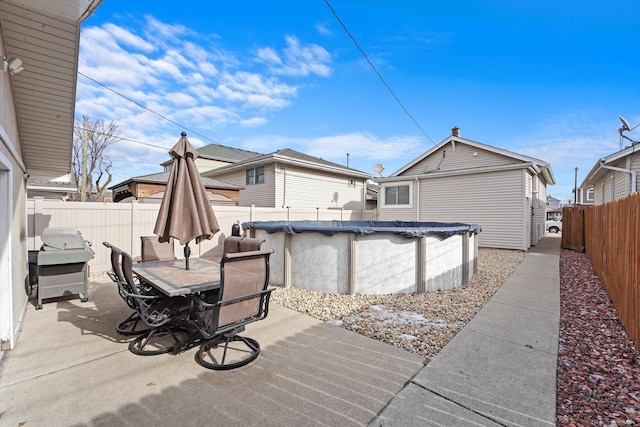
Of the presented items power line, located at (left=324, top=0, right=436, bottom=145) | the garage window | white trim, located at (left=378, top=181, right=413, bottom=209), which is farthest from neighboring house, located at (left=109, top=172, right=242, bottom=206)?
power line, located at (left=324, top=0, right=436, bottom=145)

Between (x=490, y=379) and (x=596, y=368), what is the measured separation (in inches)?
49.7

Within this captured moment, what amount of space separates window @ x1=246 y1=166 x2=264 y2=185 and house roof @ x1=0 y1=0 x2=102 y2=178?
34.4 ft

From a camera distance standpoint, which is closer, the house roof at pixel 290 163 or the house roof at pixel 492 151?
the house roof at pixel 492 151

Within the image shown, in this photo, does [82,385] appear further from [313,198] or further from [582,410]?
[313,198]

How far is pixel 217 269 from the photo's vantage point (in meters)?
4.09

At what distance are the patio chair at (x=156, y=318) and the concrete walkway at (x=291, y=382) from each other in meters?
0.14

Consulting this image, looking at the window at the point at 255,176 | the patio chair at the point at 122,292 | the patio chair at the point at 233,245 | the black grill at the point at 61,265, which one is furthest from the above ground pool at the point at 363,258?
the window at the point at 255,176

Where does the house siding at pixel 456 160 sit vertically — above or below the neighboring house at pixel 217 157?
below

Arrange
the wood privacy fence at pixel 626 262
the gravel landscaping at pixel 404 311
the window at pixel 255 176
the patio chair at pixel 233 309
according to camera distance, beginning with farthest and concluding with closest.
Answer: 1. the window at pixel 255 176
2. the gravel landscaping at pixel 404 311
3. the wood privacy fence at pixel 626 262
4. the patio chair at pixel 233 309

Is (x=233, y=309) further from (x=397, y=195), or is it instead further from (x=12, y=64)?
(x=397, y=195)

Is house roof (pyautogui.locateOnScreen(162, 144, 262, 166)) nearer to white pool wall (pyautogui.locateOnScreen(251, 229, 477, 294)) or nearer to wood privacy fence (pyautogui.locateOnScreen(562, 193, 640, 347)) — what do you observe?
white pool wall (pyautogui.locateOnScreen(251, 229, 477, 294))

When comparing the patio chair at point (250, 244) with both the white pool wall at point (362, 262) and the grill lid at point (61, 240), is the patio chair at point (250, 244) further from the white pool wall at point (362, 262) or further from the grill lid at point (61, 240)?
the grill lid at point (61, 240)

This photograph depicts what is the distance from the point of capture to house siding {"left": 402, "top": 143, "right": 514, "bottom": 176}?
13250 mm

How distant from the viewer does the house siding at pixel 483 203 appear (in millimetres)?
11383
